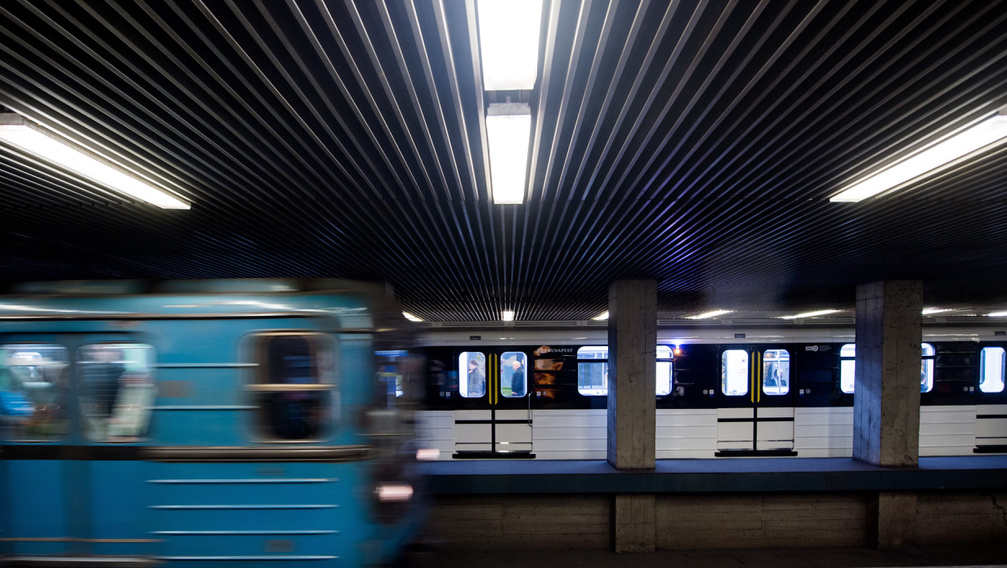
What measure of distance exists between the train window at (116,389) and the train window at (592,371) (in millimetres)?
7324

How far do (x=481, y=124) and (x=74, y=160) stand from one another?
2.78 meters

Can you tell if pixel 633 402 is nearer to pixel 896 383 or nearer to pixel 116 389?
pixel 896 383

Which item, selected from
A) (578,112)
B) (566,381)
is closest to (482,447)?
(566,381)

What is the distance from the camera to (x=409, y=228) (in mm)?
5238

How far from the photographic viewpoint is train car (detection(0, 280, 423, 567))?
3.69 m

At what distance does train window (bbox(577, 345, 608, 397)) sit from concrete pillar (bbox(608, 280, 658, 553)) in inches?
47.6

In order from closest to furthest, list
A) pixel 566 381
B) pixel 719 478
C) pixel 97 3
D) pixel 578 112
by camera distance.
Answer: pixel 97 3 < pixel 578 112 < pixel 719 478 < pixel 566 381

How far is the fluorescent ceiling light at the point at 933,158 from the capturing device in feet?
9.29

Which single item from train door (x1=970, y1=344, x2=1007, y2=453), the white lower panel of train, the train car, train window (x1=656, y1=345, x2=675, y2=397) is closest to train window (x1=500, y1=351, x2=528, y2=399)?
the white lower panel of train

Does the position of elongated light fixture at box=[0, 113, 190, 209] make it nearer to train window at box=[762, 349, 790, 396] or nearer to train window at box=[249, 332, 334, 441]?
train window at box=[249, 332, 334, 441]

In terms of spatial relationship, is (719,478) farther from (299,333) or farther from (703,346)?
(299,333)

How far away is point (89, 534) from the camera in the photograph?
382 centimetres

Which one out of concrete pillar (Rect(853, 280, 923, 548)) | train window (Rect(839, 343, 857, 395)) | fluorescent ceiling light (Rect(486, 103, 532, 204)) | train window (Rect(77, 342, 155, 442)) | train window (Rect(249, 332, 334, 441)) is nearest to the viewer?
fluorescent ceiling light (Rect(486, 103, 532, 204))

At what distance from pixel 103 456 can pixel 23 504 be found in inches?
30.8
